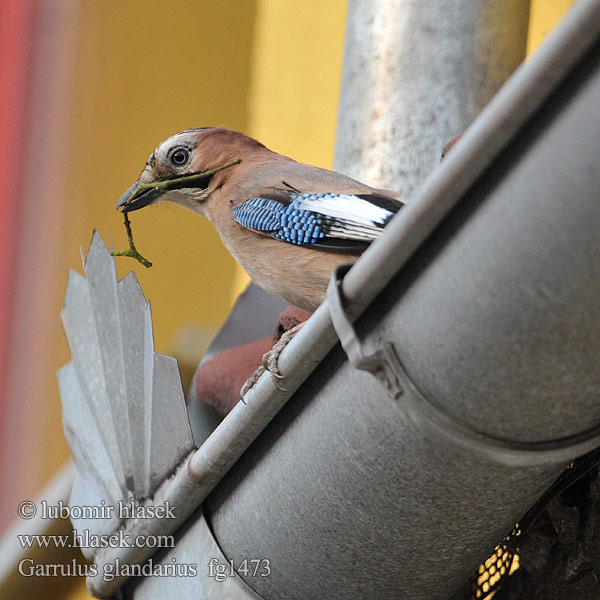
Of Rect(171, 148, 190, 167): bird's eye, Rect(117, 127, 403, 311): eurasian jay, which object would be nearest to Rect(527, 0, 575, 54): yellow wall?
Rect(117, 127, 403, 311): eurasian jay

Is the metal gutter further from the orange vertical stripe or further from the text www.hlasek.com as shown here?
the orange vertical stripe

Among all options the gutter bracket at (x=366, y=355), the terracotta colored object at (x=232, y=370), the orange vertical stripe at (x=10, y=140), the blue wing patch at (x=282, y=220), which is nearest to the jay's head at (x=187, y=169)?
the blue wing patch at (x=282, y=220)

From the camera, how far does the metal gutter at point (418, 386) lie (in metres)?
0.80

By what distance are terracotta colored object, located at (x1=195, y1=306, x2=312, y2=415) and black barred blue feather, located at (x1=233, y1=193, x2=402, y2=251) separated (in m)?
0.19

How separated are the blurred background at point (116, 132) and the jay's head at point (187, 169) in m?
0.97

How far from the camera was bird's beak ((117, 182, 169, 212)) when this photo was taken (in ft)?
5.55

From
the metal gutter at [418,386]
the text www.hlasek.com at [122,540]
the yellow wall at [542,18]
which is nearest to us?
the metal gutter at [418,386]

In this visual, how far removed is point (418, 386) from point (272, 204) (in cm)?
64

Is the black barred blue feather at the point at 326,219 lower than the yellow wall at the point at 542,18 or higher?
lower

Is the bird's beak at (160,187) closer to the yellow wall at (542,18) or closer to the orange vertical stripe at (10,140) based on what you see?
the yellow wall at (542,18)

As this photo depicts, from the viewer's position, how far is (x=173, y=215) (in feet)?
9.21

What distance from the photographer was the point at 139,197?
170cm

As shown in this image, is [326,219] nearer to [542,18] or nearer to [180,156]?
[180,156]

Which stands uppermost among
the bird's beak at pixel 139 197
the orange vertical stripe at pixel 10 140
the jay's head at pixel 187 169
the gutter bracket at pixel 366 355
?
the gutter bracket at pixel 366 355
